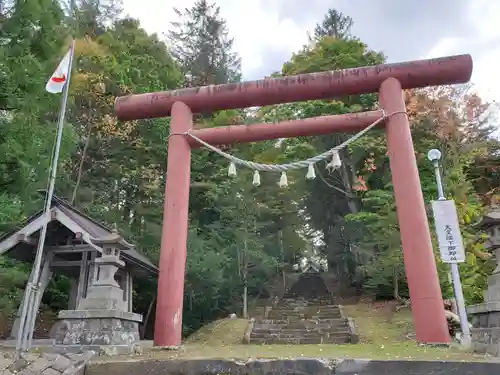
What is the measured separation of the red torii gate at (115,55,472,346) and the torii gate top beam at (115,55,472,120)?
2 cm

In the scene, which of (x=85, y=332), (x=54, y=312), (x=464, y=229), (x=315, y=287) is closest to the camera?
(x=85, y=332)

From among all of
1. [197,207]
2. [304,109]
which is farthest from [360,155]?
[197,207]

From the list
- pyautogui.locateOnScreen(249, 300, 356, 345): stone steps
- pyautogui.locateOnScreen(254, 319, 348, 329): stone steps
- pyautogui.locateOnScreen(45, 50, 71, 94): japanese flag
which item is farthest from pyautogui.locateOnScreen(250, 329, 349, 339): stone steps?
pyautogui.locateOnScreen(45, 50, 71, 94): japanese flag

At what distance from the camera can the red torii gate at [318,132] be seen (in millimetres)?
6230

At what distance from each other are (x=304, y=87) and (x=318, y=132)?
89cm

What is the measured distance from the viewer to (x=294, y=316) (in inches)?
546

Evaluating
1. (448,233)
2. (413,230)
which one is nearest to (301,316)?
(448,233)

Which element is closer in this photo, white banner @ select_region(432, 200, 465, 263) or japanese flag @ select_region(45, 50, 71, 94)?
japanese flag @ select_region(45, 50, 71, 94)

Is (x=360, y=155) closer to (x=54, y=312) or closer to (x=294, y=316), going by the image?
(x=294, y=316)

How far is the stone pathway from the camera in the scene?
4770mm

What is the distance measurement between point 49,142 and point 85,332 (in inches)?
193

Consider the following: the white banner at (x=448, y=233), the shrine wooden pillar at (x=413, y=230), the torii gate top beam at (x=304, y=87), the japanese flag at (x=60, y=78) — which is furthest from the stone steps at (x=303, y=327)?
the japanese flag at (x=60, y=78)

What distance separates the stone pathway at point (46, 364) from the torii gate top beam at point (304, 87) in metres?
4.66

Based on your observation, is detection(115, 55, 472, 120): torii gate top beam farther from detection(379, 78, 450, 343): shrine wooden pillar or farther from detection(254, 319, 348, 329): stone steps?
detection(254, 319, 348, 329): stone steps
